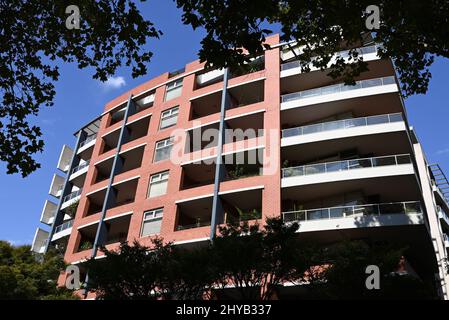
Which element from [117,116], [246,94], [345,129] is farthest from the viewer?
[117,116]

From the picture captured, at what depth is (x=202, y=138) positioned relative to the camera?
31125 millimetres

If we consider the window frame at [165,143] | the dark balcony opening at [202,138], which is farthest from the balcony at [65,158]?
the dark balcony opening at [202,138]

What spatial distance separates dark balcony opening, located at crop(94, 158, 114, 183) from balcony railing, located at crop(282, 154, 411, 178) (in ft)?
58.0

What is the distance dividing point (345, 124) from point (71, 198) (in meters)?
26.2

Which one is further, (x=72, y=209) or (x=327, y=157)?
(x=72, y=209)

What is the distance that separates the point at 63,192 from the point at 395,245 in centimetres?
3066

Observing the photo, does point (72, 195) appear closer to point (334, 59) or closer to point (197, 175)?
point (197, 175)

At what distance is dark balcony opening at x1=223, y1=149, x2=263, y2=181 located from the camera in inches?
1093

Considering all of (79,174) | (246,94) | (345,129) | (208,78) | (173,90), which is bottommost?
(345,129)

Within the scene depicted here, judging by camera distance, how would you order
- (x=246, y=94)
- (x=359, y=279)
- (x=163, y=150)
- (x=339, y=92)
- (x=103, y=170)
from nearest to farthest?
(x=359, y=279)
(x=339, y=92)
(x=163, y=150)
(x=246, y=94)
(x=103, y=170)

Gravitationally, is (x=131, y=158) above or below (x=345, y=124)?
above

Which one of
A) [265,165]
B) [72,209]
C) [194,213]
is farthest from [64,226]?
[265,165]

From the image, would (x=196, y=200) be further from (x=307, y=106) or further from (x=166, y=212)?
(x=307, y=106)

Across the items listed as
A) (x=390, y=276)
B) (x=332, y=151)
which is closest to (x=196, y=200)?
(x=332, y=151)
